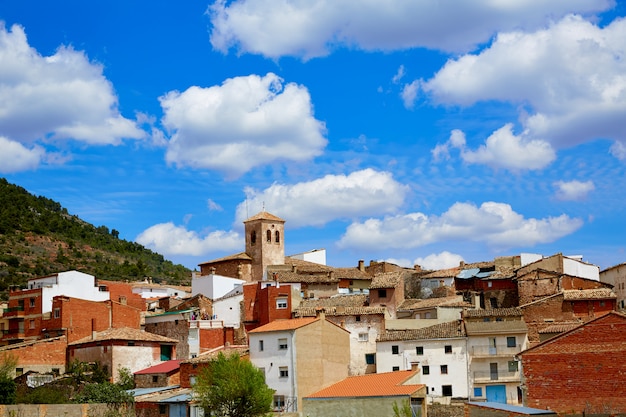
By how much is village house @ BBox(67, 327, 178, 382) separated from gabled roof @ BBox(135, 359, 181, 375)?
4.84ft

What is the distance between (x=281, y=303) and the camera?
211 feet

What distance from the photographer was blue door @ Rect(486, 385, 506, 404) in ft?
178

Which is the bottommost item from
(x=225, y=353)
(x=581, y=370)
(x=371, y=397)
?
(x=371, y=397)

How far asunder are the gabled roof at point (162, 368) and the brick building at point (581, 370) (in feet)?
81.9

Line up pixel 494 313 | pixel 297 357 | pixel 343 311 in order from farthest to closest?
1. pixel 343 311
2. pixel 494 313
3. pixel 297 357

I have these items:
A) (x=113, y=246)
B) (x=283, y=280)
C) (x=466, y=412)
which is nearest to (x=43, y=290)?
(x=283, y=280)

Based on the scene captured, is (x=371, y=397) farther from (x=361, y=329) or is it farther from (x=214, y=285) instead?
(x=214, y=285)

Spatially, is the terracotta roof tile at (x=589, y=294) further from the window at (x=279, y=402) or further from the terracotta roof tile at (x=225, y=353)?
the terracotta roof tile at (x=225, y=353)

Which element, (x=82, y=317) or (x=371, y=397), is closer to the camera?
(x=371, y=397)

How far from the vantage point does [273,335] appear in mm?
53781

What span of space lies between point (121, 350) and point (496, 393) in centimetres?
2626

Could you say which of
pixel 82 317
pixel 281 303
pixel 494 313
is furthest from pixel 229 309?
pixel 494 313

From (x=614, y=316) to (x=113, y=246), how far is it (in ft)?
315

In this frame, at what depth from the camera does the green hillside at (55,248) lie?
10369 cm
